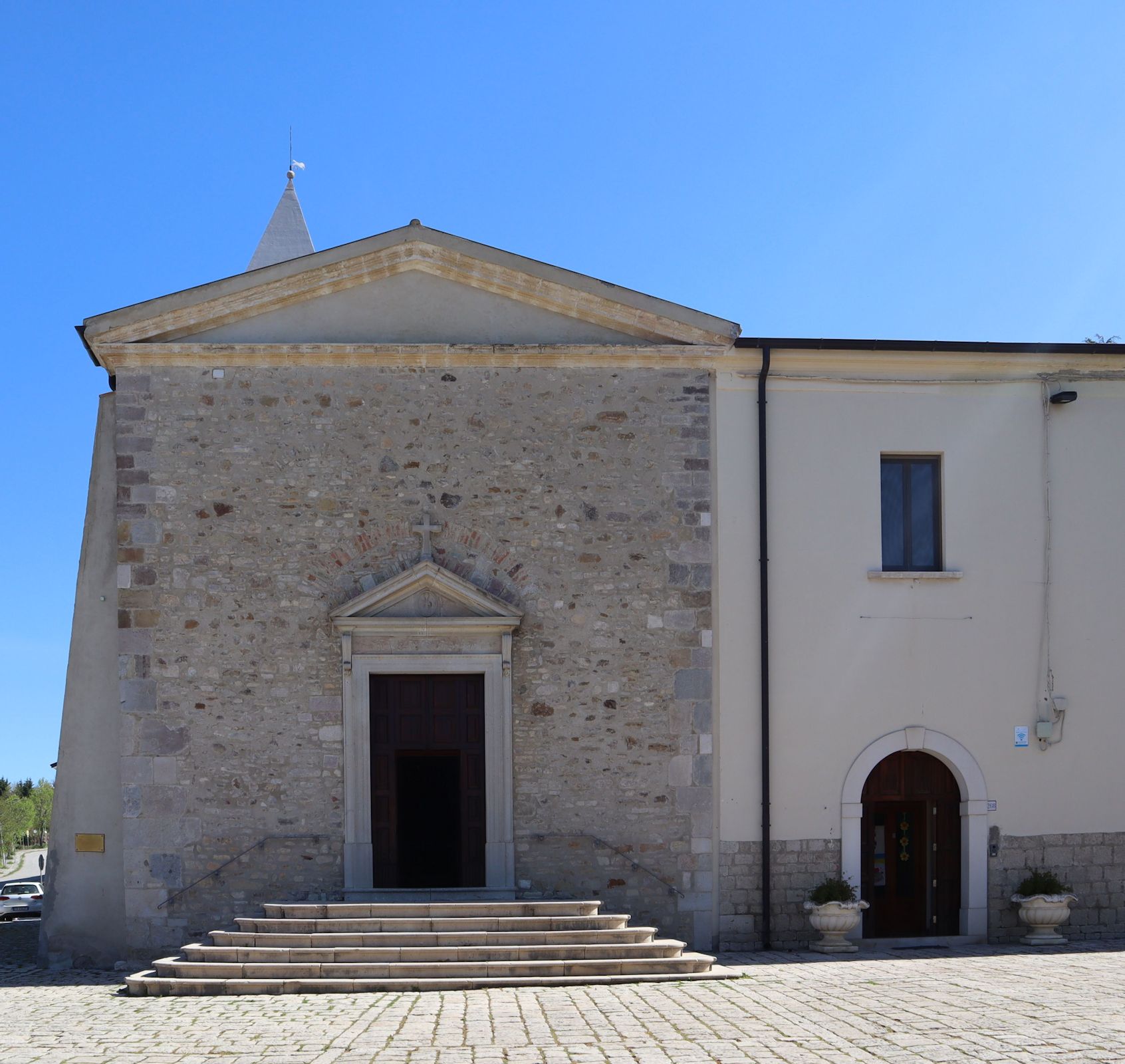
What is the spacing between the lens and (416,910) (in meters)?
10.4

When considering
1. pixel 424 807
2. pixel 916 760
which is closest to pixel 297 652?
pixel 424 807

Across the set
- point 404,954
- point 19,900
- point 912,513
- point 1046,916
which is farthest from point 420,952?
point 19,900

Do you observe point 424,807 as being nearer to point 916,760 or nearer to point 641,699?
point 641,699

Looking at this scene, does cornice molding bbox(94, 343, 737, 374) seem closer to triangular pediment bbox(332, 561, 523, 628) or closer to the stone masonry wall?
the stone masonry wall

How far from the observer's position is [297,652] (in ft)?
38.8

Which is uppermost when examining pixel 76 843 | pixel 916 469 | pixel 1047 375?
pixel 1047 375

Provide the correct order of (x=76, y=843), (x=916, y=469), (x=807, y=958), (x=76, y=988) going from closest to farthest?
(x=76, y=988) → (x=807, y=958) → (x=76, y=843) → (x=916, y=469)

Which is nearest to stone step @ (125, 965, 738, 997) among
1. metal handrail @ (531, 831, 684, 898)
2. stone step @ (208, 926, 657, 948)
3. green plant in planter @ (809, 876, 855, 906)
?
stone step @ (208, 926, 657, 948)

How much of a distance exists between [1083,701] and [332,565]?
28.4 ft

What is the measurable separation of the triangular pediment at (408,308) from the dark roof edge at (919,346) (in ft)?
1.80

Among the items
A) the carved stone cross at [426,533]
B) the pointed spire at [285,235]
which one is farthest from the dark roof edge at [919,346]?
the pointed spire at [285,235]

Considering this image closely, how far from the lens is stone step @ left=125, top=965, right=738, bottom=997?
930 cm

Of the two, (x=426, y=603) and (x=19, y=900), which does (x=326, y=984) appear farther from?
(x=19, y=900)

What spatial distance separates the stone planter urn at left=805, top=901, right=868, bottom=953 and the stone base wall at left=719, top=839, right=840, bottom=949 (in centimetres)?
28
